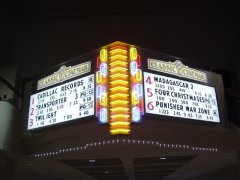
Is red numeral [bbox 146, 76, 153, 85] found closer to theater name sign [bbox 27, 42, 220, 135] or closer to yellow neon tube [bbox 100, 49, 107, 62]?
theater name sign [bbox 27, 42, 220, 135]

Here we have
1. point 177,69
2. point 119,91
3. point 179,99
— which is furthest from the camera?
point 177,69

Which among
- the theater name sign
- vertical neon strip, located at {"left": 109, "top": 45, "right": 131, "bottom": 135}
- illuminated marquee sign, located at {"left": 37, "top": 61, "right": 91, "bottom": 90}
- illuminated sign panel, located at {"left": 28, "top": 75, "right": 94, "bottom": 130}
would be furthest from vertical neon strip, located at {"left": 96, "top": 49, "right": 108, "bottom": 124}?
illuminated marquee sign, located at {"left": 37, "top": 61, "right": 91, "bottom": 90}

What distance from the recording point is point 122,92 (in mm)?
8969

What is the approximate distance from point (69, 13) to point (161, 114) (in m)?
8.21

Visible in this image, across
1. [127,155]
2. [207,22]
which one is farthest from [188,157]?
[207,22]

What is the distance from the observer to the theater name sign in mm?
8930

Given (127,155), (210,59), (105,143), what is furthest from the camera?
(210,59)

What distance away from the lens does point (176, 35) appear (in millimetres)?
15102

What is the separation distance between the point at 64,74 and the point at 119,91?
247 centimetres

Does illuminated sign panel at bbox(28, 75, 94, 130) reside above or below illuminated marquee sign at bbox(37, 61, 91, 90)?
below

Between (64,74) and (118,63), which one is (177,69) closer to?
(118,63)

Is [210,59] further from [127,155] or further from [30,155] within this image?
[30,155]

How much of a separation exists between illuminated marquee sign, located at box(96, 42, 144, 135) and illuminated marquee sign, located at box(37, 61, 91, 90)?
1.89ft

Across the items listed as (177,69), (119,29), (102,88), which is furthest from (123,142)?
(119,29)
